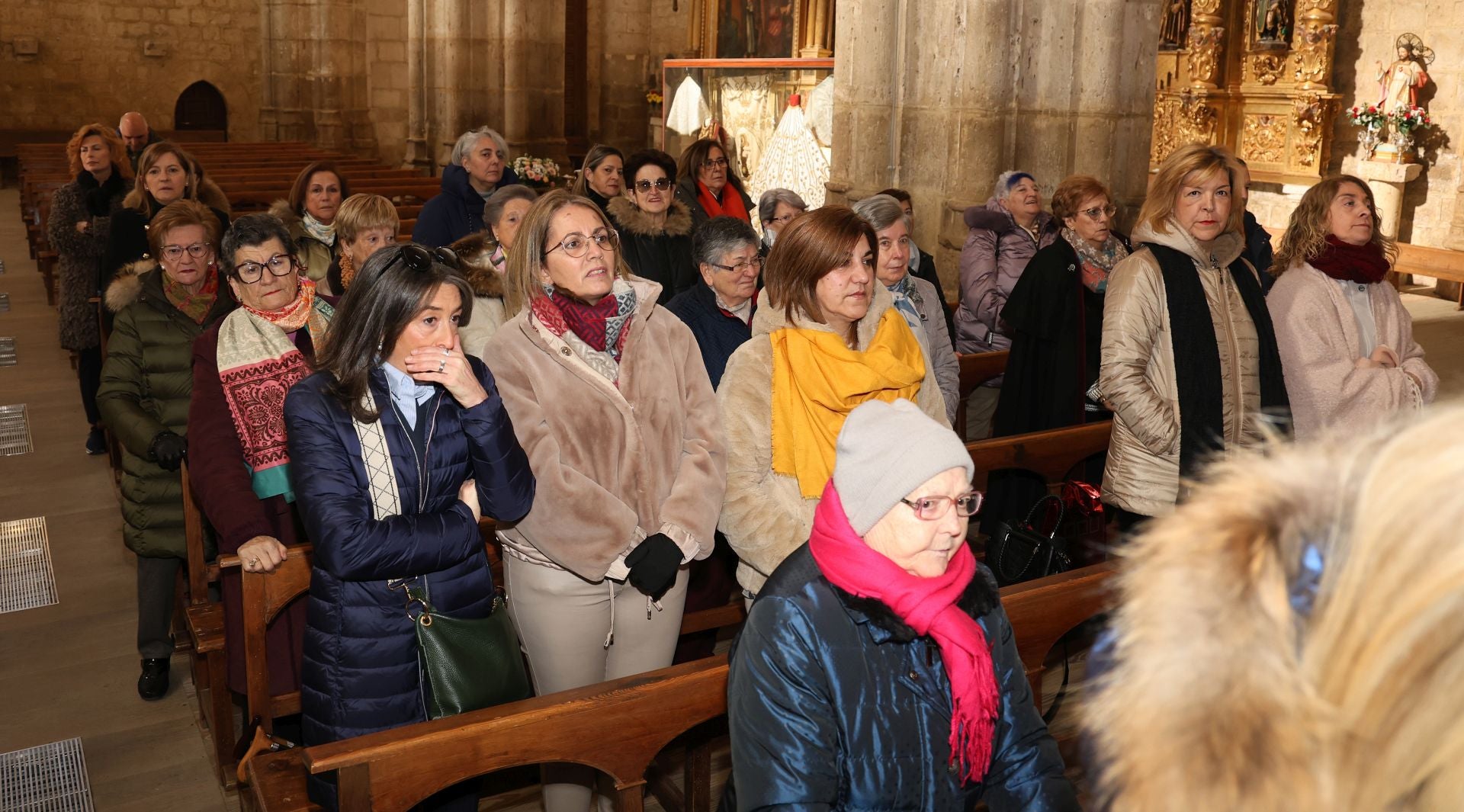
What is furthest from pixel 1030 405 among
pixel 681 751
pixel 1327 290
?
pixel 681 751

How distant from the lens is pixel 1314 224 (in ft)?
12.4

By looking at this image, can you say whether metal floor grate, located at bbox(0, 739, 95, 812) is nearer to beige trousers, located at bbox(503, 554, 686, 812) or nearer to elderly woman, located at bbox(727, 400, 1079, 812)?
beige trousers, located at bbox(503, 554, 686, 812)

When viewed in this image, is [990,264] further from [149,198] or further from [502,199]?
[149,198]

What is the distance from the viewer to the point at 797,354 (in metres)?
3.01

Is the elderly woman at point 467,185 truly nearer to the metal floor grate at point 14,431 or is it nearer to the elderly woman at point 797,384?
the metal floor grate at point 14,431

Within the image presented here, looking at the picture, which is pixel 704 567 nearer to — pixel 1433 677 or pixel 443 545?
pixel 443 545

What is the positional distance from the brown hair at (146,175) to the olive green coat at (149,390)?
1986 mm

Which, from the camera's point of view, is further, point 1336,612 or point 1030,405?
point 1030,405

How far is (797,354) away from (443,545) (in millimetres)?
981

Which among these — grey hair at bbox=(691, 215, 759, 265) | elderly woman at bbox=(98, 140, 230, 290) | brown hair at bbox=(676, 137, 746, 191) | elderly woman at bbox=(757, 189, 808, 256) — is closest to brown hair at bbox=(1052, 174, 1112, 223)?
elderly woman at bbox=(757, 189, 808, 256)

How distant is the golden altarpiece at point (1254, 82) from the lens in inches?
546

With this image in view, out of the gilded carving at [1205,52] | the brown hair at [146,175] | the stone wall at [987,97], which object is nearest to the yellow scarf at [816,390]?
the brown hair at [146,175]

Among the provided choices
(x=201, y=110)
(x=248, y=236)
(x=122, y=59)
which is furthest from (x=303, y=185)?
(x=201, y=110)

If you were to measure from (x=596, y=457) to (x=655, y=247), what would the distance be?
8.23 ft
